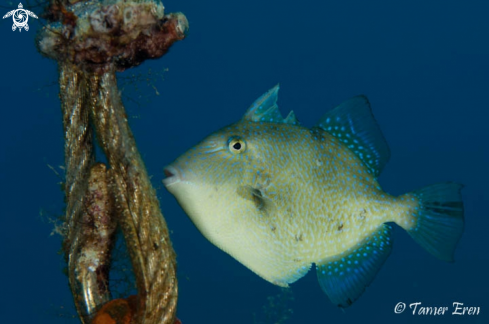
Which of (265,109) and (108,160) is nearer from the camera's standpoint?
(108,160)

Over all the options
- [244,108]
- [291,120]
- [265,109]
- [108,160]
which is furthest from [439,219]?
[244,108]

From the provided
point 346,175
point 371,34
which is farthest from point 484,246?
point 371,34

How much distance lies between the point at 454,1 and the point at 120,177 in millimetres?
68203

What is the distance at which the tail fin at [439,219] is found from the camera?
264 cm

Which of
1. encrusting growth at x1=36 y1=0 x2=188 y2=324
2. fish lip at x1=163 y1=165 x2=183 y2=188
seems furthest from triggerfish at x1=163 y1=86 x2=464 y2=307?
encrusting growth at x1=36 y1=0 x2=188 y2=324

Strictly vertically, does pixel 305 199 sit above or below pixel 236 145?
below

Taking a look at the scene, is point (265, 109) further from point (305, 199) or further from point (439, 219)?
point (439, 219)

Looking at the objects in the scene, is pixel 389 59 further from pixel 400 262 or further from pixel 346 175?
pixel 346 175

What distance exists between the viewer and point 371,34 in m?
60.4

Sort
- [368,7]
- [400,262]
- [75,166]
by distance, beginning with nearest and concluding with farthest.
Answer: [75,166]
[400,262]
[368,7]

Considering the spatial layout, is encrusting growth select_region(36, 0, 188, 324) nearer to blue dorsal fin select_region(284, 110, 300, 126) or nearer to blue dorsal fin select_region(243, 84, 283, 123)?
blue dorsal fin select_region(243, 84, 283, 123)

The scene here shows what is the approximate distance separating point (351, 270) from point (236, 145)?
1.14 meters

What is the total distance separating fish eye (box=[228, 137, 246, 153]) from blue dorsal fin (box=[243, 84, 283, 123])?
0.22 meters

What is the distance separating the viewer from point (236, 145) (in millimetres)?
2385
